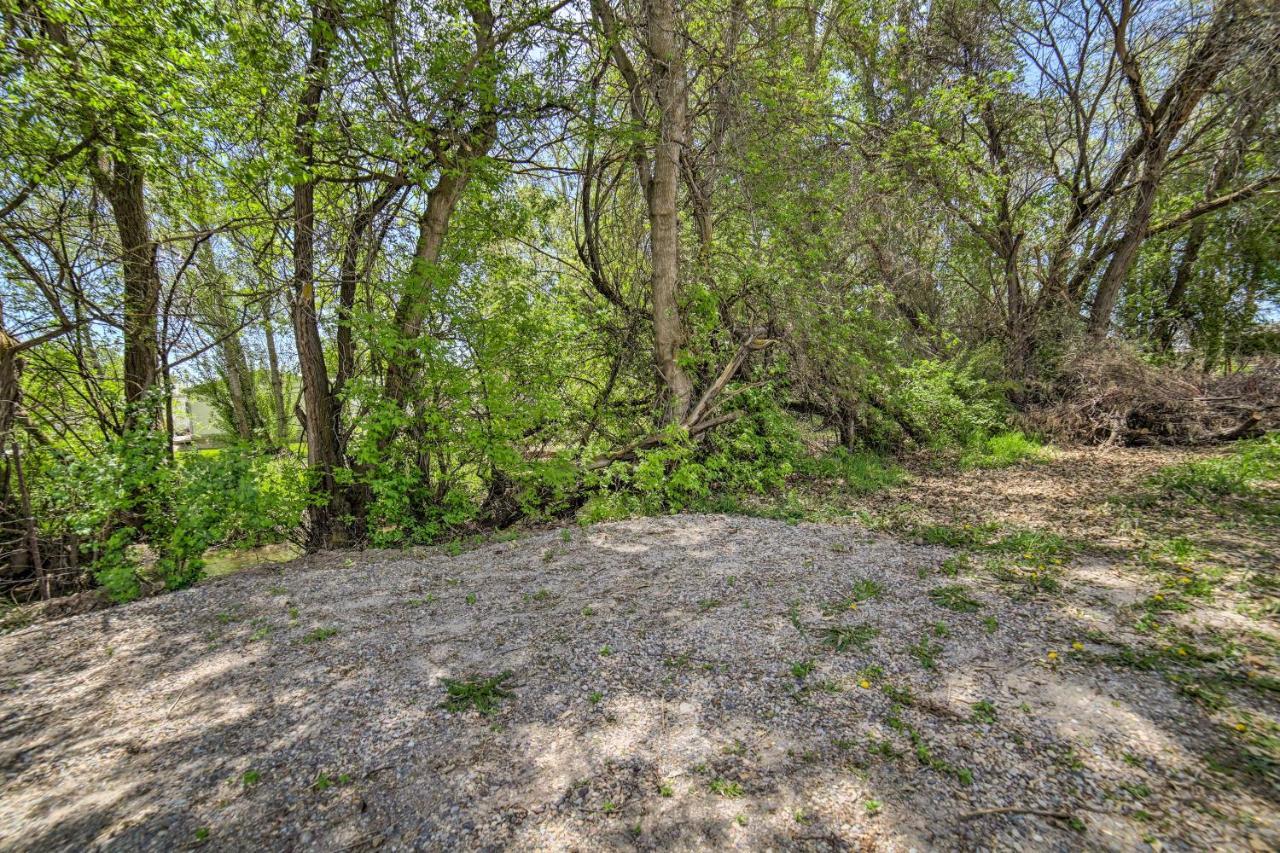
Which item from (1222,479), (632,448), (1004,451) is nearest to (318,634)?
(632,448)

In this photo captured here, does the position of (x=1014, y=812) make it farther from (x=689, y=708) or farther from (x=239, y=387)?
(x=239, y=387)

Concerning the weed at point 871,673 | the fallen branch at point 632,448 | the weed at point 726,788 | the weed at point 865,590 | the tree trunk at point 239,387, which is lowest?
the weed at point 726,788

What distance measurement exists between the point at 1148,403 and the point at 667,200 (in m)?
7.74

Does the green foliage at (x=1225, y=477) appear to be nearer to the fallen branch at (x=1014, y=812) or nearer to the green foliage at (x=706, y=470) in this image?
the green foliage at (x=706, y=470)

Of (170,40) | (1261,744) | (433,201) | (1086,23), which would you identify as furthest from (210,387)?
(1086,23)

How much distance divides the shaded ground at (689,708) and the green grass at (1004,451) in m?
3.45

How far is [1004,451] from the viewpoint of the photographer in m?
7.99

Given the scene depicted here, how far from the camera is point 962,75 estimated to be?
9203 millimetres

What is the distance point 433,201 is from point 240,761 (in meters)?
6.04

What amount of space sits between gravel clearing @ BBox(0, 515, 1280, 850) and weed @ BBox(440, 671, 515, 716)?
5 cm

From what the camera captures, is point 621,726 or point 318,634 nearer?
point 621,726

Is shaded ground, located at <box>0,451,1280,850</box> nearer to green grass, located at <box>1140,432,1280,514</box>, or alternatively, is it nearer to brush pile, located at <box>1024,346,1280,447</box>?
green grass, located at <box>1140,432,1280,514</box>

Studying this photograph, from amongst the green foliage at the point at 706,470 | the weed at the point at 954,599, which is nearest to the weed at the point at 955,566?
the weed at the point at 954,599

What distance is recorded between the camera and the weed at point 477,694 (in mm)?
2599
